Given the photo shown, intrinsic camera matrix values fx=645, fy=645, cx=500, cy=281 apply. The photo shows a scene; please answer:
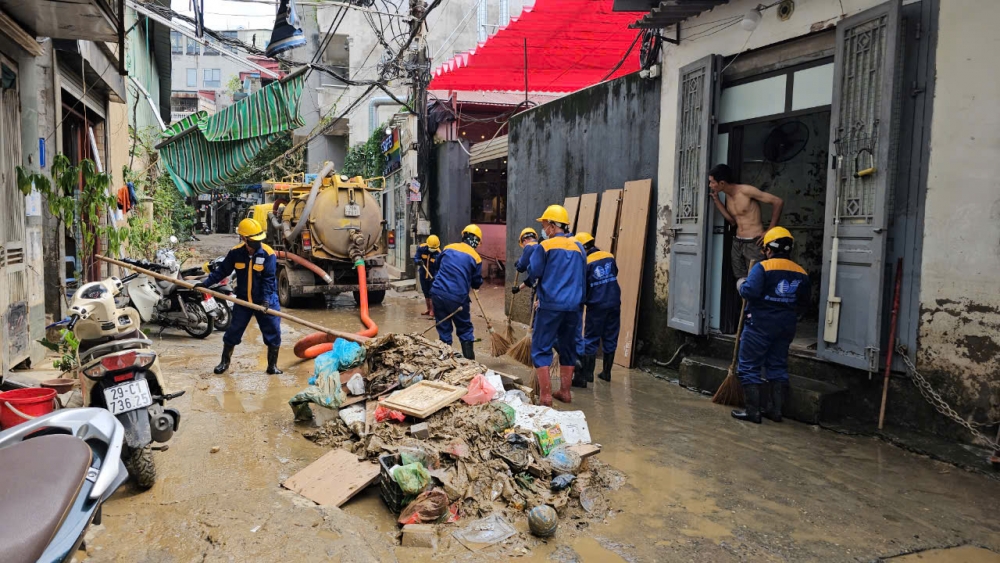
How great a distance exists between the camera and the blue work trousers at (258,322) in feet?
21.7

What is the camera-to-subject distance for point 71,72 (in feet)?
24.3

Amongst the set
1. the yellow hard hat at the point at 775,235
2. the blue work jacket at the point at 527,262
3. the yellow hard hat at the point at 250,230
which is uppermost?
the yellow hard hat at the point at 775,235

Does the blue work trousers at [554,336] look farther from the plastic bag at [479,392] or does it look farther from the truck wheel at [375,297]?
the truck wheel at [375,297]

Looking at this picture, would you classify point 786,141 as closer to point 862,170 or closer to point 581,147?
point 581,147

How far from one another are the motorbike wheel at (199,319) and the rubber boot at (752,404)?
673 centimetres

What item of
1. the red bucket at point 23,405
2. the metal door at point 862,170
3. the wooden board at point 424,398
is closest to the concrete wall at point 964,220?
the metal door at point 862,170

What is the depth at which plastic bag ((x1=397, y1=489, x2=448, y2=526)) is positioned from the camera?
3.41 m

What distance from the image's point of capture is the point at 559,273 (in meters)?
5.82

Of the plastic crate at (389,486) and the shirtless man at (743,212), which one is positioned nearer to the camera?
the plastic crate at (389,486)

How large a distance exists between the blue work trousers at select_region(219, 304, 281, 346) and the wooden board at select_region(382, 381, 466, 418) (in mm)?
2441

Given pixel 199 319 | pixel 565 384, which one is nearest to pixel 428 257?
pixel 199 319

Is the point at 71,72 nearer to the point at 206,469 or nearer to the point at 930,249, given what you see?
the point at 206,469

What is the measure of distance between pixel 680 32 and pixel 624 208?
2079 mm

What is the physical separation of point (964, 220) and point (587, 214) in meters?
4.73
